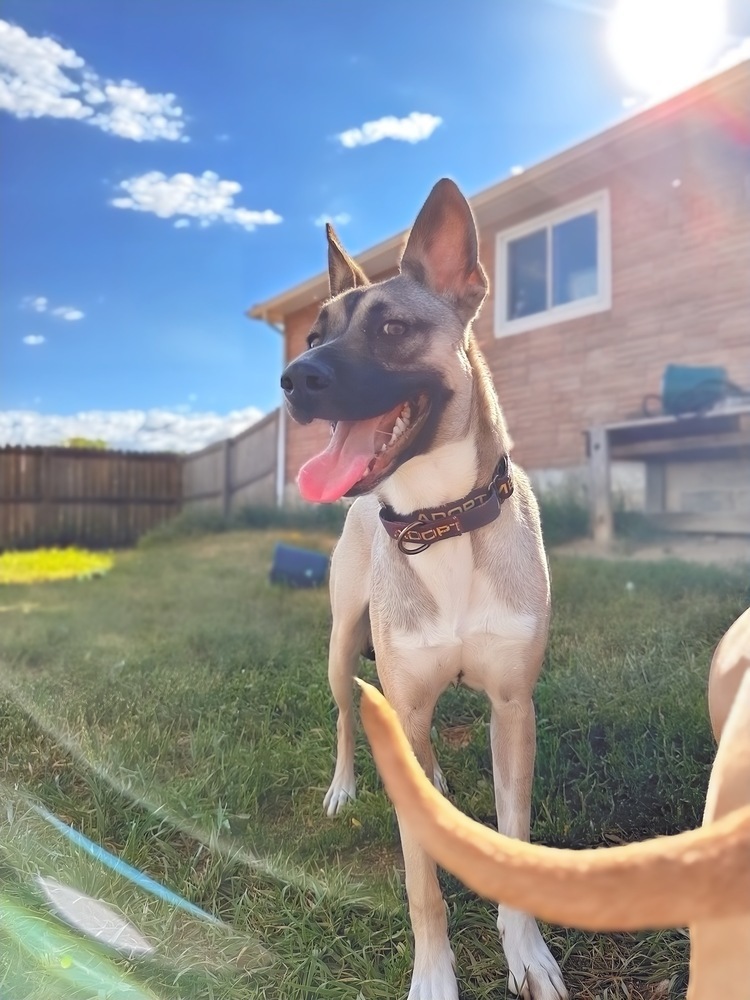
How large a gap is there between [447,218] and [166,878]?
214 centimetres

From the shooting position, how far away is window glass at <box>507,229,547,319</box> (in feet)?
29.0

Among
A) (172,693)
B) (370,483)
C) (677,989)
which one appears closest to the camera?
(677,989)

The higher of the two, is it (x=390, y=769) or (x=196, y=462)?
(x=196, y=462)

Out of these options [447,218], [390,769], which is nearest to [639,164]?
[447,218]

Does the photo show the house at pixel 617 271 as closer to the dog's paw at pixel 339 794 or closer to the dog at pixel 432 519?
the dog at pixel 432 519

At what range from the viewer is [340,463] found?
198cm

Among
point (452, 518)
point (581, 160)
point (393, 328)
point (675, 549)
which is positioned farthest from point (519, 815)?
point (581, 160)

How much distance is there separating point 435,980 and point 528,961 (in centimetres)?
23

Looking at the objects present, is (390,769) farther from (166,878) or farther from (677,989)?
(166,878)

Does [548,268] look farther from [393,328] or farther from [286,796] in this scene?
[286,796]

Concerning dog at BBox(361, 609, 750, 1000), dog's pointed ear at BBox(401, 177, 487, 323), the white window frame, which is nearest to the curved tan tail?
dog at BBox(361, 609, 750, 1000)

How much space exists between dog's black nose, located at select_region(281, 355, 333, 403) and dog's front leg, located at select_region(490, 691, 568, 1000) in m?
0.96

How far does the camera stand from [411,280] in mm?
2301

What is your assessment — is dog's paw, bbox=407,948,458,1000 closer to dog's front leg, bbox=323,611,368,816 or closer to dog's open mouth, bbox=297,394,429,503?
dog's front leg, bbox=323,611,368,816
